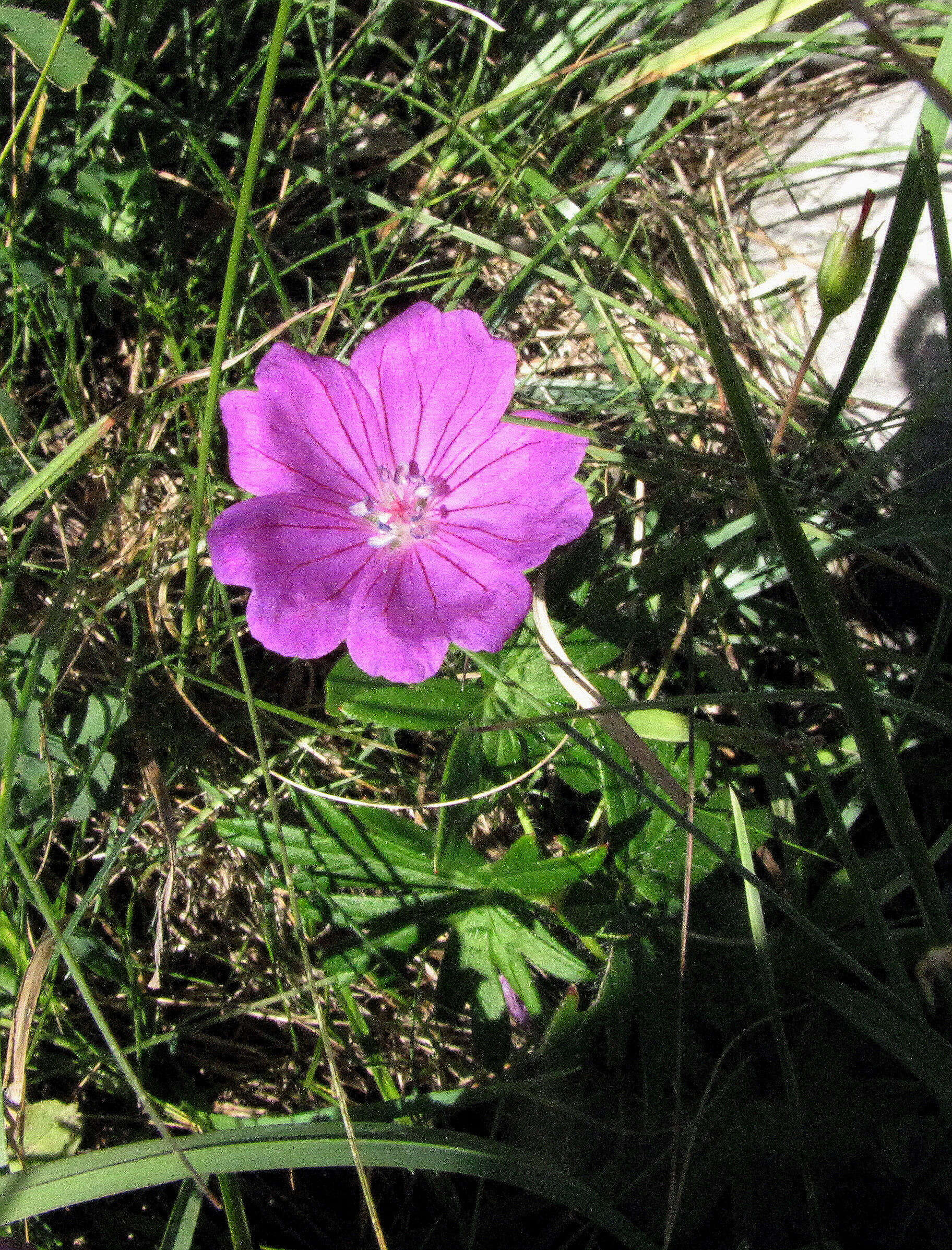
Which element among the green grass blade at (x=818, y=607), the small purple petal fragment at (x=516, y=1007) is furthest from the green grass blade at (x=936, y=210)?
the small purple petal fragment at (x=516, y=1007)

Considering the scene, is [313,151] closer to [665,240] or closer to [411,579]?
[665,240]

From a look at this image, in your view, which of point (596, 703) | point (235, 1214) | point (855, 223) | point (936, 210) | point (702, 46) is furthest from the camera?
point (855, 223)

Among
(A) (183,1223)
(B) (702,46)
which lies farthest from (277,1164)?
(B) (702,46)

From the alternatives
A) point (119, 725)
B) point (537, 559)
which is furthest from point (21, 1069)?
point (537, 559)

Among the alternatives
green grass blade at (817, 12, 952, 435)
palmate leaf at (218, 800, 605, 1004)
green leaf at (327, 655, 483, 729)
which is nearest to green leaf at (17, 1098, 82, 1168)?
palmate leaf at (218, 800, 605, 1004)

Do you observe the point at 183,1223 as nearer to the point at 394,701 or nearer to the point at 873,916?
the point at 394,701

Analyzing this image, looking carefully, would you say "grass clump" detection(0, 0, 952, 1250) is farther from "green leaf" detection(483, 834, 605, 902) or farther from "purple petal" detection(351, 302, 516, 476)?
"purple petal" detection(351, 302, 516, 476)
